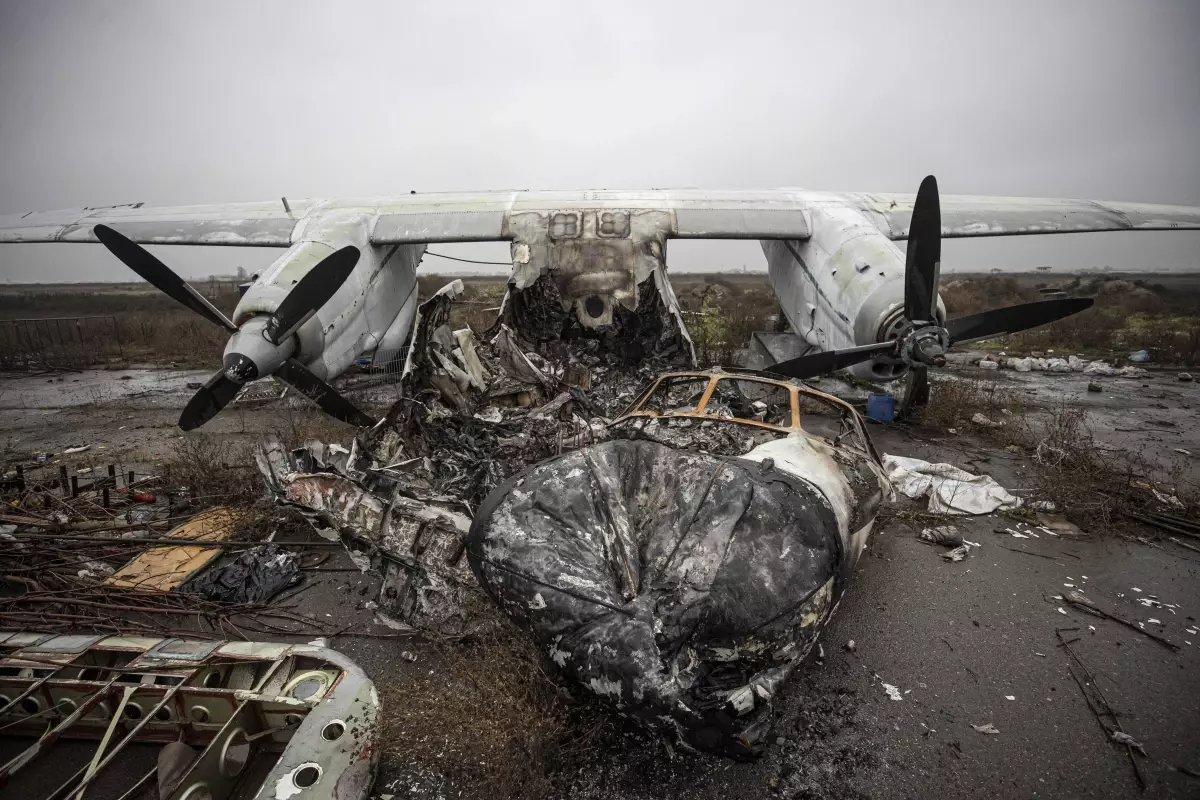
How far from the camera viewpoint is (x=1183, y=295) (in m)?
28.5

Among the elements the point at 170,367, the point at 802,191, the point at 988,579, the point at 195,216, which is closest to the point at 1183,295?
the point at 802,191

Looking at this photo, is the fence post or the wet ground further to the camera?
the fence post

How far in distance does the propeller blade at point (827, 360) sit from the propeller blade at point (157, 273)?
6757 millimetres

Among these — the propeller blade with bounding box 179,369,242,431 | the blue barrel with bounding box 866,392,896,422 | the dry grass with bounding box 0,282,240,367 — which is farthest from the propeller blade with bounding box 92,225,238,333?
the dry grass with bounding box 0,282,240,367

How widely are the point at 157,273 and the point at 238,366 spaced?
2.19 metres

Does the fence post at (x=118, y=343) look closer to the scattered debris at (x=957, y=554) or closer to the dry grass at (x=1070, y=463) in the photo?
the scattered debris at (x=957, y=554)

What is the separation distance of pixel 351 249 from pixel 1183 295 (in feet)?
138

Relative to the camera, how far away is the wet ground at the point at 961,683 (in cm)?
267

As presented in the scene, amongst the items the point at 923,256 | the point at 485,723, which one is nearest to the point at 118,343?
the point at 485,723

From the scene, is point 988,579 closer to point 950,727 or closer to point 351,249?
point 950,727

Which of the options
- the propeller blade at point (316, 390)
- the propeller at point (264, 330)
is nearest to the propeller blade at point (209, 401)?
the propeller at point (264, 330)

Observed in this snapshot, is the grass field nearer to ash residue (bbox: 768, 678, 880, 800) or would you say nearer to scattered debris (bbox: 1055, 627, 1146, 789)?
ash residue (bbox: 768, 678, 880, 800)

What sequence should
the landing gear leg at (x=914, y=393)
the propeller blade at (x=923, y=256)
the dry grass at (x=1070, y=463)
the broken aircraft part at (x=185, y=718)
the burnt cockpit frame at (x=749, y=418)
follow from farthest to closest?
the landing gear leg at (x=914, y=393) → the propeller blade at (x=923, y=256) → the dry grass at (x=1070, y=463) → the burnt cockpit frame at (x=749, y=418) → the broken aircraft part at (x=185, y=718)

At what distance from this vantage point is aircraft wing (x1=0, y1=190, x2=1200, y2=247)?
338 inches
